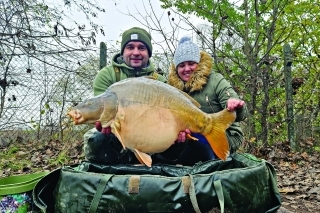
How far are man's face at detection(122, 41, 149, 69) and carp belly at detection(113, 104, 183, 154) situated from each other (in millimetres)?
883

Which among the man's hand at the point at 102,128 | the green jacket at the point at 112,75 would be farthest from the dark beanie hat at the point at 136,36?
the man's hand at the point at 102,128

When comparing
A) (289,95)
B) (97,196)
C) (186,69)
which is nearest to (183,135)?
(97,196)

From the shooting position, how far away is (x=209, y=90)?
2.72 m

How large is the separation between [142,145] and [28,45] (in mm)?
2952

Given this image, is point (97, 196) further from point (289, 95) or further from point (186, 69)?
point (289, 95)

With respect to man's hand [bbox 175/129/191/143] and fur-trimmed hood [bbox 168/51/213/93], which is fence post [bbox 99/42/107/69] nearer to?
fur-trimmed hood [bbox 168/51/213/93]

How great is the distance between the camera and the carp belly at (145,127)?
2.00 m

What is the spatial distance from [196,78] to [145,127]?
2.50ft

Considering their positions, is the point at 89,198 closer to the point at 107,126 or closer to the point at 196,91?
the point at 107,126

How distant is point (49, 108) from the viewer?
491cm

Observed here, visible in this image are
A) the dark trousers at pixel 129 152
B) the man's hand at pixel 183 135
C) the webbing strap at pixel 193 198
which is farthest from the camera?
the dark trousers at pixel 129 152

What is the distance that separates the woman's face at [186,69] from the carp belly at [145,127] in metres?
0.70

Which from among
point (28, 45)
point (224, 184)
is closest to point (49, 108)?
point (28, 45)

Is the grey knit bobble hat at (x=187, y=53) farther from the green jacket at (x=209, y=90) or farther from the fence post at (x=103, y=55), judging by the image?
the fence post at (x=103, y=55)
